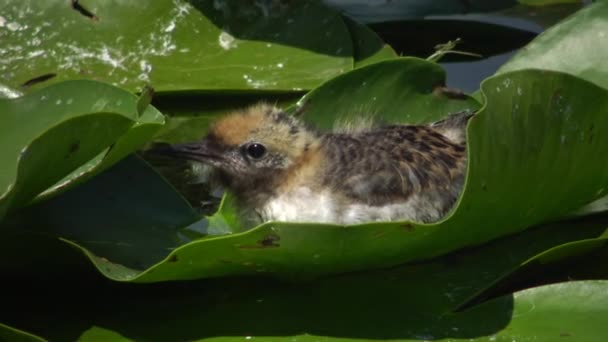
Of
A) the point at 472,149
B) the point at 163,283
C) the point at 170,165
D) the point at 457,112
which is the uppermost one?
the point at 472,149

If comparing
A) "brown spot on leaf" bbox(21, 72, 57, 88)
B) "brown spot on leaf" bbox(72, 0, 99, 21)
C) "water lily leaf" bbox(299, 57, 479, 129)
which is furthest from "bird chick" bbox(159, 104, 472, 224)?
"brown spot on leaf" bbox(72, 0, 99, 21)

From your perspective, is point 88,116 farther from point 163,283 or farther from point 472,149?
point 472,149

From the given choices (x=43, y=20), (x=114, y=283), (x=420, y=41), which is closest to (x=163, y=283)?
(x=114, y=283)

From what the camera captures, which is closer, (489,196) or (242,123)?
(489,196)

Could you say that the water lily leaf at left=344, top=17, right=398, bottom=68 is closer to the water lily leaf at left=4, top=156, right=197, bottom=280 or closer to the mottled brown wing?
the mottled brown wing

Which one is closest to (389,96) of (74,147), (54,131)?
(74,147)

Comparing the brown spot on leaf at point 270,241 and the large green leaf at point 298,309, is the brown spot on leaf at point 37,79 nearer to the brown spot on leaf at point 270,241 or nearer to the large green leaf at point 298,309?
the large green leaf at point 298,309

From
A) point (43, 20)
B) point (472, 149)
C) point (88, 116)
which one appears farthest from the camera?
point (43, 20)

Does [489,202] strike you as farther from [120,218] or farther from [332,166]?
[120,218]
